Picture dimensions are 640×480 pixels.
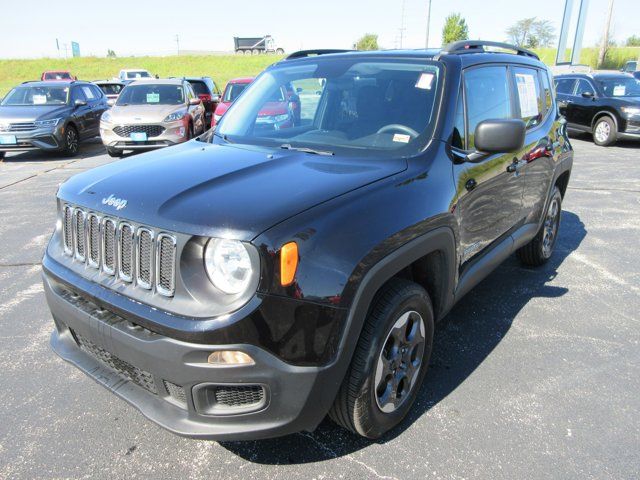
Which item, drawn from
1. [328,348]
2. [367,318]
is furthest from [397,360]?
[328,348]

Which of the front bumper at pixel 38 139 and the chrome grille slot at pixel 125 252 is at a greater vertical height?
the chrome grille slot at pixel 125 252

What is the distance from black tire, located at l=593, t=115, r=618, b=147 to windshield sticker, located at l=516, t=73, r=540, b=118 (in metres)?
9.86

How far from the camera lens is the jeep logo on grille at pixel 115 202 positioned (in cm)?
210

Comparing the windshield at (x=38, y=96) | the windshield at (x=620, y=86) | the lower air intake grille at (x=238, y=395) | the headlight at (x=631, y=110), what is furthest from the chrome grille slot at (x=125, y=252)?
Answer: the windshield at (x=620, y=86)

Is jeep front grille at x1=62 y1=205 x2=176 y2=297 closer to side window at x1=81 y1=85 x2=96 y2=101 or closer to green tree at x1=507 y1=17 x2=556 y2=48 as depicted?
side window at x1=81 y1=85 x2=96 y2=101

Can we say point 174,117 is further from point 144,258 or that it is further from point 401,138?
point 144,258

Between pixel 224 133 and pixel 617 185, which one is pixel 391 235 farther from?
pixel 617 185

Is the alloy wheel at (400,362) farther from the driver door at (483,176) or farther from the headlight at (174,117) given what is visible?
the headlight at (174,117)

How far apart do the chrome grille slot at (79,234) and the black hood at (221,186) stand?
0.22ft

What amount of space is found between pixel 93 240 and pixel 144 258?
41 cm

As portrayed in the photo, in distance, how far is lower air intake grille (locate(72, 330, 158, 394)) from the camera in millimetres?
2066

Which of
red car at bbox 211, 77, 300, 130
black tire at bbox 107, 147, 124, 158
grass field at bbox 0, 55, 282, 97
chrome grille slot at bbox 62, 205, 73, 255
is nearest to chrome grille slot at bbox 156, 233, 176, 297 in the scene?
chrome grille slot at bbox 62, 205, 73, 255

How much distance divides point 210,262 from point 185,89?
434 inches

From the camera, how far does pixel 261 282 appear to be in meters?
1.78
